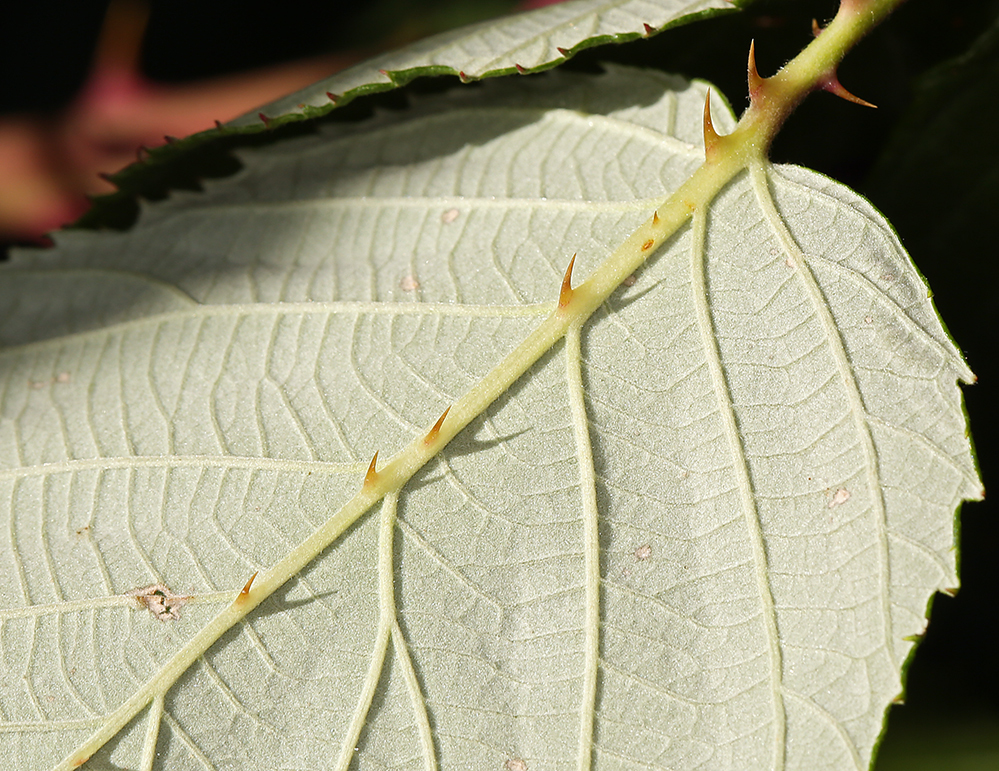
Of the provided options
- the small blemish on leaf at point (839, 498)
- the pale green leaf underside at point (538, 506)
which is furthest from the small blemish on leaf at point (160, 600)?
the small blemish on leaf at point (839, 498)

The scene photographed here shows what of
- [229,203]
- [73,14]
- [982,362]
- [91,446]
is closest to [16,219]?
[73,14]

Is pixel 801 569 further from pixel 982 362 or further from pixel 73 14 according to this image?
pixel 73 14

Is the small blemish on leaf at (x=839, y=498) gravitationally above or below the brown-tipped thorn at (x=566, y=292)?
below

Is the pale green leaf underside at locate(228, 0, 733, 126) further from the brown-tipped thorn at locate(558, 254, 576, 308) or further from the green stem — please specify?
the brown-tipped thorn at locate(558, 254, 576, 308)

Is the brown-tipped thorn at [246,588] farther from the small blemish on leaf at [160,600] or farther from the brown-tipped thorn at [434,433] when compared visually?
the brown-tipped thorn at [434,433]

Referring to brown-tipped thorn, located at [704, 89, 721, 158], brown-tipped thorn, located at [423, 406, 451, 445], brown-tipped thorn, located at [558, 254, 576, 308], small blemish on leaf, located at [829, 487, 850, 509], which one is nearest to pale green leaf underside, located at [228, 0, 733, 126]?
brown-tipped thorn, located at [704, 89, 721, 158]
